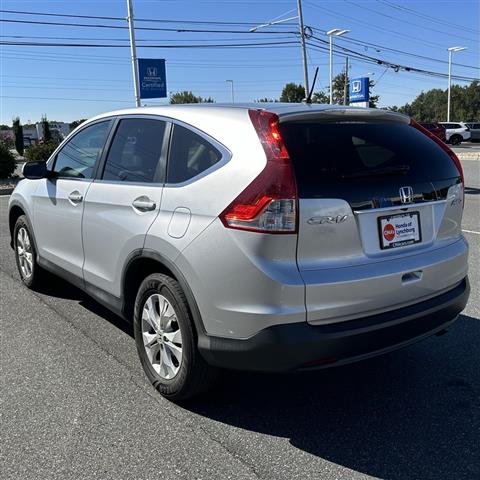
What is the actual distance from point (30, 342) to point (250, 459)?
2.28 m

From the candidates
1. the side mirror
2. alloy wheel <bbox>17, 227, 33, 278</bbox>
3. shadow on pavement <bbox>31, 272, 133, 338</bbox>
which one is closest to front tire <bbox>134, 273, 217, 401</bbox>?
shadow on pavement <bbox>31, 272, 133, 338</bbox>

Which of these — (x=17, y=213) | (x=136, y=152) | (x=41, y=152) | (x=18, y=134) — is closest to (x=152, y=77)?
(x=41, y=152)

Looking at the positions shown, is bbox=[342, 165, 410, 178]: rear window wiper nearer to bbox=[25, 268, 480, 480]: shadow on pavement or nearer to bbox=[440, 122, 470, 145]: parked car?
bbox=[25, 268, 480, 480]: shadow on pavement

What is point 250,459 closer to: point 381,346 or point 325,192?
point 381,346

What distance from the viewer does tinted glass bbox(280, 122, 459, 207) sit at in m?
2.65

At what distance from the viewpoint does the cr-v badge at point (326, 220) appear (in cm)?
257

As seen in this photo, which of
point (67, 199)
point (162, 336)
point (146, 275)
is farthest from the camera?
point (67, 199)

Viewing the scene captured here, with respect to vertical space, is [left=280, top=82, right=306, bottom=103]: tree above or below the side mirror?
above

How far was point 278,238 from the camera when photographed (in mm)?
2531

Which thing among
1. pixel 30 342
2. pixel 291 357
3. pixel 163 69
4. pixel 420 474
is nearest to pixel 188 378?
pixel 291 357

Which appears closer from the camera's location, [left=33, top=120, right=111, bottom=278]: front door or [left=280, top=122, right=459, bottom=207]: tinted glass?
[left=280, top=122, right=459, bottom=207]: tinted glass

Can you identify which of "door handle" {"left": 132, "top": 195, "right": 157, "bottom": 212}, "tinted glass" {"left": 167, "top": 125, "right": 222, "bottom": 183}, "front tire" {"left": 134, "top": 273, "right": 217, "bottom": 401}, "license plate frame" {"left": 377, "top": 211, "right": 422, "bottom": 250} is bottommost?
"front tire" {"left": 134, "top": 273, "right": 217, "bottom": 401}

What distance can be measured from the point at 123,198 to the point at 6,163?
56.6 feet

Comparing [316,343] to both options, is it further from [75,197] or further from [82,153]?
[82,153]
